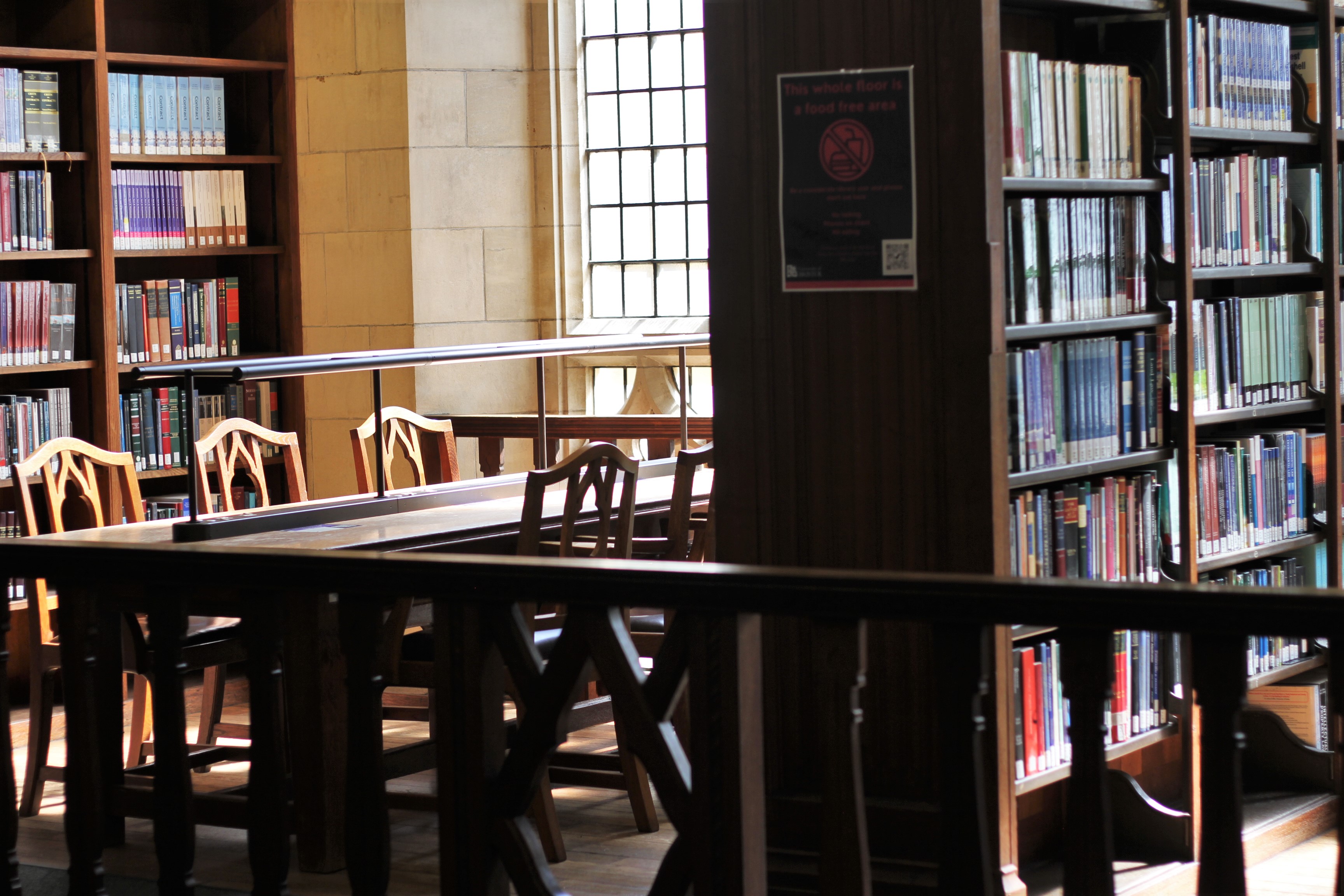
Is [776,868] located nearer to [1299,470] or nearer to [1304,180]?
[1299,470]

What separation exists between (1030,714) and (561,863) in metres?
1.07

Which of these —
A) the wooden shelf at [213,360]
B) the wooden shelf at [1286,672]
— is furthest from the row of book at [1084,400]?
the wooden shelf at [213,360]

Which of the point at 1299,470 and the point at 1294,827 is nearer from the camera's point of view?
the point at 1294,827

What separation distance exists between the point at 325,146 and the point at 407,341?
0.83 meters

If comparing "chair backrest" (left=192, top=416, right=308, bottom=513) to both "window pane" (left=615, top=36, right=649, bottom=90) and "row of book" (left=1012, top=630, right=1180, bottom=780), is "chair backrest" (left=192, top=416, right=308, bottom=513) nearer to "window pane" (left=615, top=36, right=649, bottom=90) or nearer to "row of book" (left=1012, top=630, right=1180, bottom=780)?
"row of book" (left=1012, top=630, right=1180, bottom=780)

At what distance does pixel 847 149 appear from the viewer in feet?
9.36

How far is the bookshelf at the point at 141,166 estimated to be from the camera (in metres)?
5.78

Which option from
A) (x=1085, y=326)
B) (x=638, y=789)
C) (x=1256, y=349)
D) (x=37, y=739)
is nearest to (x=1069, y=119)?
(x=1085, y=326)

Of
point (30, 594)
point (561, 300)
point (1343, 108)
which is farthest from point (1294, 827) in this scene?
point (561, 300)

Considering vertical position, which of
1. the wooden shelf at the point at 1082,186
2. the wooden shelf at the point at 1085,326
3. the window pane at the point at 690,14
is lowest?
the wooden shelf at the point at 1085,326

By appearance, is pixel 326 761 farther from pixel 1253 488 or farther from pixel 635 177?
pixel 635 177

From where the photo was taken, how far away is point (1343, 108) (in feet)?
14.0

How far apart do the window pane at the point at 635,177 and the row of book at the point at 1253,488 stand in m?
3.25

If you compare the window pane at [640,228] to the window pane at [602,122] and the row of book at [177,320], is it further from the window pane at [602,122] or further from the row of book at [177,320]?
the row of book at [177,320]
